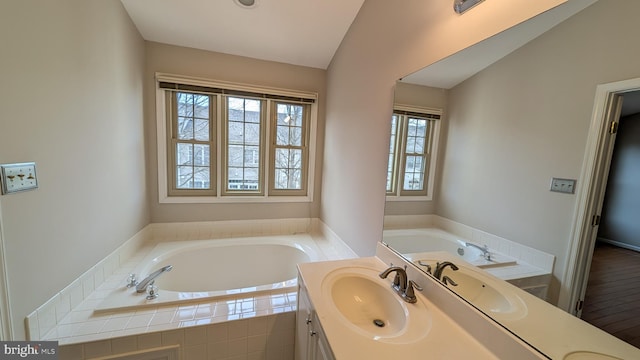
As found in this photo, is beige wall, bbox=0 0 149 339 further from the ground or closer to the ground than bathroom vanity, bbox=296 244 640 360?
further from the ground

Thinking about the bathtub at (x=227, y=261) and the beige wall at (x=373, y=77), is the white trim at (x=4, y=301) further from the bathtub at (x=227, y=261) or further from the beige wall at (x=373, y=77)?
the beige wall at (x=373, y=77)

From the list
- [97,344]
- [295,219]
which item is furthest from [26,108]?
[295,219]

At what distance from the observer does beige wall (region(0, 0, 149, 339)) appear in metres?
1.04

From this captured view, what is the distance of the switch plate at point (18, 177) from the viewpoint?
0.99 meters

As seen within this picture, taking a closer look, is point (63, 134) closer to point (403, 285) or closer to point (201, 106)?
point (201, 106)

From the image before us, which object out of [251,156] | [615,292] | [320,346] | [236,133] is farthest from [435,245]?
[236,133]

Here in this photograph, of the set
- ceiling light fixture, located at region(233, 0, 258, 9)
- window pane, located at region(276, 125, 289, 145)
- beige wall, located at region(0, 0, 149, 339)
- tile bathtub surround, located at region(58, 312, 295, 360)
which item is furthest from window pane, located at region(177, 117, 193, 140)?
tile bathtub surround, located at region(58, 312, 295, 360)

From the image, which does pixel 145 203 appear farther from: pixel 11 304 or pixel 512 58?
pixel 512 58

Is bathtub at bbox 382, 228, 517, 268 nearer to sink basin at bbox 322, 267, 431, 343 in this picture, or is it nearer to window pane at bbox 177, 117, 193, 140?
sink basin at bbox 322, 267, 431, 343

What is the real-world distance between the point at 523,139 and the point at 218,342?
180 centimetres

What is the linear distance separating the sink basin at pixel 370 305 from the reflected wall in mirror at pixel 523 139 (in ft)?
0.69

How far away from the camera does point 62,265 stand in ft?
4.34

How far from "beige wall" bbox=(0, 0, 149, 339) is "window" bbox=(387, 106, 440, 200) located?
1.88 metres

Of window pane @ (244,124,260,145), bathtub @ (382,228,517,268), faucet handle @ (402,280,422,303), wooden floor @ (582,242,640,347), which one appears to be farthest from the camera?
window pane @ (244,124,260,145)
